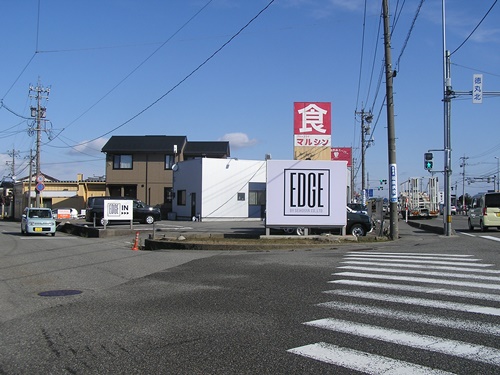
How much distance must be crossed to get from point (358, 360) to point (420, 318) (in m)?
2.04

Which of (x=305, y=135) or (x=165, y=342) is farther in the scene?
(x=305, y=135)

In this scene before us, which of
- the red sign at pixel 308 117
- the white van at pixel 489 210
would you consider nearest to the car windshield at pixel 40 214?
the red sign at pixel 308 117

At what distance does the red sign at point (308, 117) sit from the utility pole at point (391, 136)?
2.62m

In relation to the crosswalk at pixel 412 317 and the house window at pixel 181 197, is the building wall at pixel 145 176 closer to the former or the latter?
the house window at pixel 181 197

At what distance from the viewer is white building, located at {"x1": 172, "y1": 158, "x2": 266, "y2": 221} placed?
39.8 meters

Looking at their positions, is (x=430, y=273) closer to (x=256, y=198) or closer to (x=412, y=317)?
(x=412, y=317)

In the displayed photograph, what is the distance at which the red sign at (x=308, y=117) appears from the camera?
72.4 feet

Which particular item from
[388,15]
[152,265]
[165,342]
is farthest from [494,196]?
[165,342]

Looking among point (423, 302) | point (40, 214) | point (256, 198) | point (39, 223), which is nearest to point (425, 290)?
point (423, 302)

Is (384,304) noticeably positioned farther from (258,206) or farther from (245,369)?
(258,206)

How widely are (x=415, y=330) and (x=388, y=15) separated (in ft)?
61.0

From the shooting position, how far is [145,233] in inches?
1064

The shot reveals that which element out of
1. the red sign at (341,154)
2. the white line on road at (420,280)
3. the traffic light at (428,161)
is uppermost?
the red sign at (341,154)

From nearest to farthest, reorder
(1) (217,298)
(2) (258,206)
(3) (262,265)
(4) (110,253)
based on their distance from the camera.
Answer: (1) (217,298) → (3) (262,265) → (4) (110,253) → (2) (258,206)
